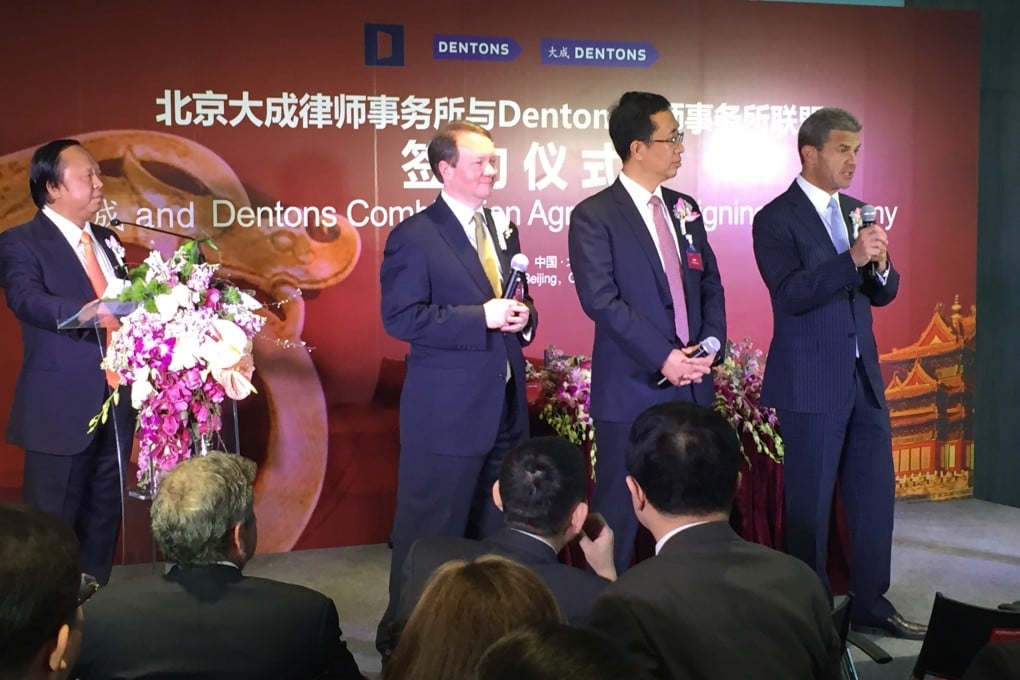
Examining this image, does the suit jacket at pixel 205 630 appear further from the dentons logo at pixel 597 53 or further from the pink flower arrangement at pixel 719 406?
the dentons logo at pixel 597 53

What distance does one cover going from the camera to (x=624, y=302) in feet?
11.7

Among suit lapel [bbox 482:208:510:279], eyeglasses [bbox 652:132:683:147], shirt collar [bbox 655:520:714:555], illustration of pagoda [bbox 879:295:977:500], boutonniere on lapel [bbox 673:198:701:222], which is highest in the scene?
eyeglasses [bbox 652:132:683:147]

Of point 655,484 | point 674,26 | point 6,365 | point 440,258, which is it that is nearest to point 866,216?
point 440,258

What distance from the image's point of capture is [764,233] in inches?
150

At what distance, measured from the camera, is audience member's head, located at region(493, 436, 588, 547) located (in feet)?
7.35

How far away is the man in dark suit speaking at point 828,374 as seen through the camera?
12.1ft

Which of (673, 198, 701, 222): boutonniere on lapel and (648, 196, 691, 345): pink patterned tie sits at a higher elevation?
(673, 198, 701, 222): boutonniere on lapel

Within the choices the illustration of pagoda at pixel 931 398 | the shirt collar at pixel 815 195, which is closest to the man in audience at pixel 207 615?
the shirt collar at pixel 815 195

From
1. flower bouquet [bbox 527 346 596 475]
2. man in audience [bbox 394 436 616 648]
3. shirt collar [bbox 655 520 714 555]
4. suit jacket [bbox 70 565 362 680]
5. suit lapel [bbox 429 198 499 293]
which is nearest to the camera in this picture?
suit jacket [bbox 70 565 362 680]

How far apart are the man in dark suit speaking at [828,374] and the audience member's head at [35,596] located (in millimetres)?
2705

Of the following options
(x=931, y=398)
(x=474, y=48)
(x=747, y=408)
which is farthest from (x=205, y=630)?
(x=931, y=398)

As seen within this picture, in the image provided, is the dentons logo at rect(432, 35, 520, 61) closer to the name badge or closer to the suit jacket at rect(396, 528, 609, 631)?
the name badge

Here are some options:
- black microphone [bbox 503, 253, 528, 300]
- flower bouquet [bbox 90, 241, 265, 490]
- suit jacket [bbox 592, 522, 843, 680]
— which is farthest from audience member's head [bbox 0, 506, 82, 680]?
black microphone [bbox 503, 253, 528, 300]

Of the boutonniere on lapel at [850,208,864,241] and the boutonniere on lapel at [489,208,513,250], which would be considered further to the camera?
the boutonniere on lapel at [850,208,864,241]
